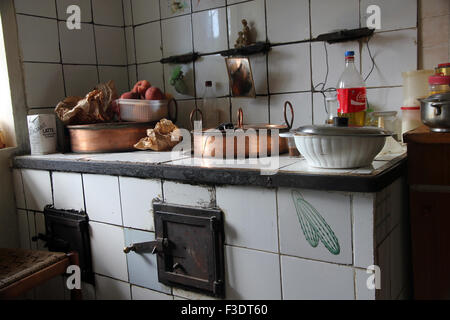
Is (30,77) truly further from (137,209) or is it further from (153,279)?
(153,279)

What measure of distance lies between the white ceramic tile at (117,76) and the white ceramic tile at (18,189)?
64 cm

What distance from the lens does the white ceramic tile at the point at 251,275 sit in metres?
1.19

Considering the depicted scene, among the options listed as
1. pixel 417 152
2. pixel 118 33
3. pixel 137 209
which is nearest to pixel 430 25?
pixel 417 152

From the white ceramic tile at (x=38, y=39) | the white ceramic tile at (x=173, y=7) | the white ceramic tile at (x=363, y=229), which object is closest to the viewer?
the white ceramic tile at (x=363, y=229)

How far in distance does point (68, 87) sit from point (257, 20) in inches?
37.5

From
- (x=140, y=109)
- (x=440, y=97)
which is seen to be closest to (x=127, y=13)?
(x=140, y=109)

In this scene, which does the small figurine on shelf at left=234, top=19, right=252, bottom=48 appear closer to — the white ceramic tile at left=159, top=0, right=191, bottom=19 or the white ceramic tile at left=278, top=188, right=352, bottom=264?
the white ceramic tile at left=159, top=0, right=191, bottom=19

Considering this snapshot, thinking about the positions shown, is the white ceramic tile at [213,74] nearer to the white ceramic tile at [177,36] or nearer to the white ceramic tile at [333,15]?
the white ceramic tile at [177,36]

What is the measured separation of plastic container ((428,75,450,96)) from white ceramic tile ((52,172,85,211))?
128 centimetres

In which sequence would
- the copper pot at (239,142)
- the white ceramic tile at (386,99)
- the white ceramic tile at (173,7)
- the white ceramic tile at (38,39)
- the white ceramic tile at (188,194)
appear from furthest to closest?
the white ceramic tile at (173,7) → the white ceramic tile at (38,39) → the white ceramic tile at (386,99) → the copper pot at (239,142) → the white ceramic tile at (188,194)

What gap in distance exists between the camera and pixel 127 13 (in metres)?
2.18

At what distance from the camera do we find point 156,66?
6.94 feet

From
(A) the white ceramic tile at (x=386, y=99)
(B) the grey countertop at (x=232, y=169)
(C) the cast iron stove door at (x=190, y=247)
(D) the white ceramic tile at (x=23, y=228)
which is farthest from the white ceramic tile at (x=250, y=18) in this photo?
(D) the white ceramic tile at (x=23, y=228)

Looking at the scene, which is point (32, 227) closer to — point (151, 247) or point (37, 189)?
point (37, 189)
